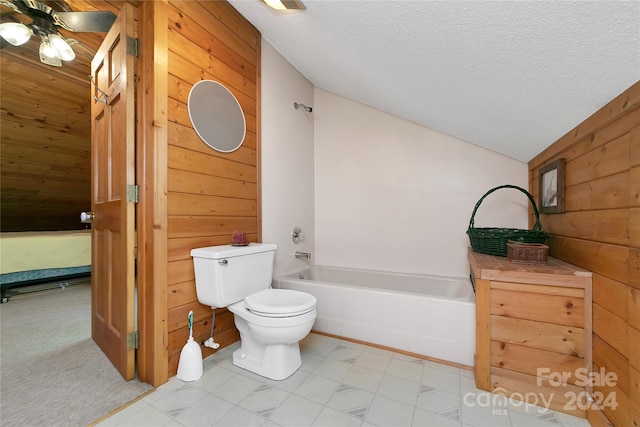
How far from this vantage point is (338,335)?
6.50 ft

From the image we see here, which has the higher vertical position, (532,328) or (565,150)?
(565,150)

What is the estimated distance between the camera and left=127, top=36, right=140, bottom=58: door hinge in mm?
1441

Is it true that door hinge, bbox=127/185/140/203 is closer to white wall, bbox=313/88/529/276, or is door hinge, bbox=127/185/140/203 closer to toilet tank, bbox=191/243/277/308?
toilet tank, bbox=191/243/277/308

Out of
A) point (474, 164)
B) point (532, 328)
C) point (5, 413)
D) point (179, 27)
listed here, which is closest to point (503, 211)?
point (474, 164)

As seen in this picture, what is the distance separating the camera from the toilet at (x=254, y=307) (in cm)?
142

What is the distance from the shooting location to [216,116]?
1.78 meters

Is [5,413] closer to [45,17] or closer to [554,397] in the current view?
[45,17]

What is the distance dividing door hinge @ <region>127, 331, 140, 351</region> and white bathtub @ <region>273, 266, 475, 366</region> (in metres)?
1.00

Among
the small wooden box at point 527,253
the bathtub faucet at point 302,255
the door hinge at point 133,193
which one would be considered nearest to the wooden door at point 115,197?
the door hinge at point 133,193

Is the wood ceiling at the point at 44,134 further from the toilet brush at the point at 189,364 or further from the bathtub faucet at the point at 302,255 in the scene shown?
the bathtub faucet at the point at 302,255

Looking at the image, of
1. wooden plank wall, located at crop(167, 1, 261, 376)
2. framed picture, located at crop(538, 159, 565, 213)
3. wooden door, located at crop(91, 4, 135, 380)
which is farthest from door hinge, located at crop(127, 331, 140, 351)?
framed picture, located at crop(538, 159, 565, 213)

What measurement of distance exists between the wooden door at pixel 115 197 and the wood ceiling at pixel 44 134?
43cm

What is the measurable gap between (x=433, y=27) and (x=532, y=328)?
149cm

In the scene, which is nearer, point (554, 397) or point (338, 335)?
point (554, 397)
